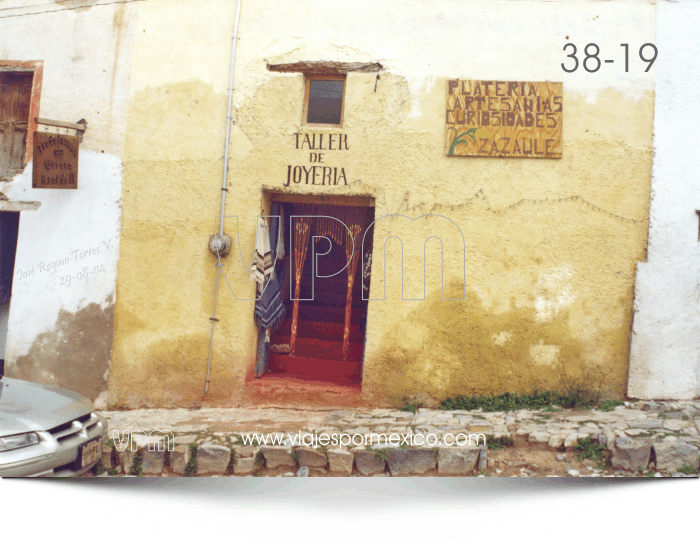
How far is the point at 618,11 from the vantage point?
569 cm

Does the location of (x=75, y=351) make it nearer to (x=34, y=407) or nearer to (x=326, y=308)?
(x=34, y=407)

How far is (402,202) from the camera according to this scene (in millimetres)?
5891

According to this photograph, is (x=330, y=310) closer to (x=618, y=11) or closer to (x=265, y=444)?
(x=265, y=444)

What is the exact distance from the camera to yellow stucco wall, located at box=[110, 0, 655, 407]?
5.71 meters

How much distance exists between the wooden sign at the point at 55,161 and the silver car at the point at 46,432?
231 centimetres

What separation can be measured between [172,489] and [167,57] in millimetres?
4386

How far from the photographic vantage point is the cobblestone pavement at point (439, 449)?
4699 mm

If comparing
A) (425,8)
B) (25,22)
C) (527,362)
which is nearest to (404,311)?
(527,362)

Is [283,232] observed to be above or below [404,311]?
above
